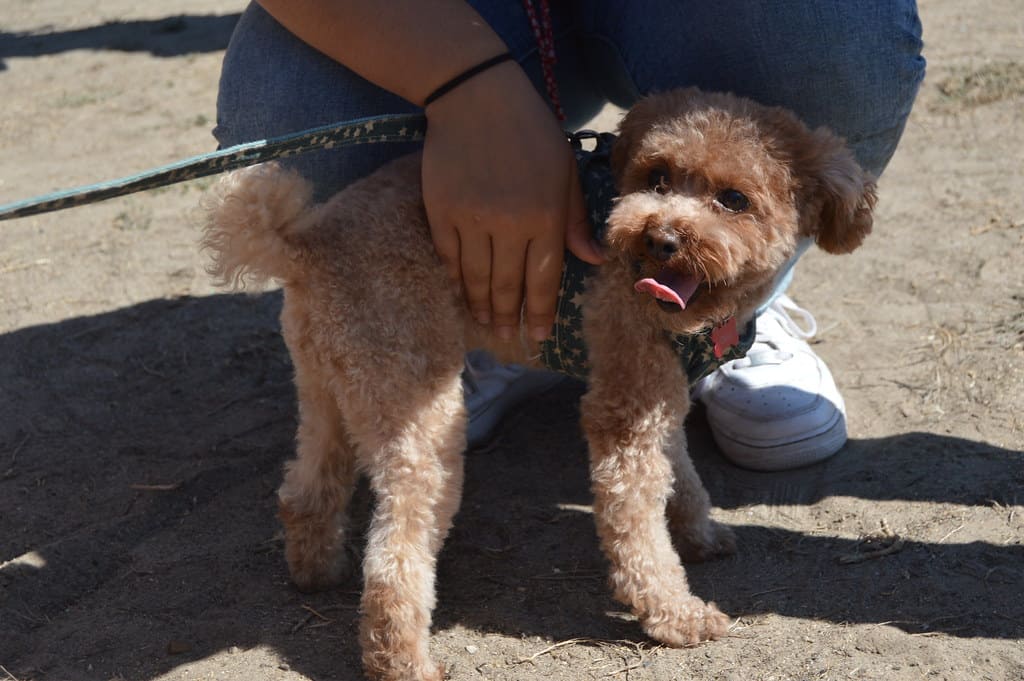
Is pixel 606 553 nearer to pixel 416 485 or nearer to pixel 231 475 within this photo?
pixel 416 485

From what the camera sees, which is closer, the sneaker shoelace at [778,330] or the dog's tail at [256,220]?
the dog's tail at [256,220]

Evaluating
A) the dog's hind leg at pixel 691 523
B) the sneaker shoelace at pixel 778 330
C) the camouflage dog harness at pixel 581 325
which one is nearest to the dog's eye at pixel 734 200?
the camouflage dog harness at pixel 581 325

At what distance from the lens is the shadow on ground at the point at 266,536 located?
2254 millimetres

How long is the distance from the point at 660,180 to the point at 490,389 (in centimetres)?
127

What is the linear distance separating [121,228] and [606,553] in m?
3.23

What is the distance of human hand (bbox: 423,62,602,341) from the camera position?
84.3 inches

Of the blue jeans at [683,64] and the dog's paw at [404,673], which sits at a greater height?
the blue jeans at [683,64]

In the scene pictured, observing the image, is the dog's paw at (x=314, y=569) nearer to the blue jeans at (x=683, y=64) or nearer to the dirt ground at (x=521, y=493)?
the dirt ground at (x=521, y=493)

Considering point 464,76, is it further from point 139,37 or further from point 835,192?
point 139,37

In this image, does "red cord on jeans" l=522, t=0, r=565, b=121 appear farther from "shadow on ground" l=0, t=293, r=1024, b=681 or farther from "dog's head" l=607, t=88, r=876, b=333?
"shadow on ground" l=0, t=293, r=1024, b=681

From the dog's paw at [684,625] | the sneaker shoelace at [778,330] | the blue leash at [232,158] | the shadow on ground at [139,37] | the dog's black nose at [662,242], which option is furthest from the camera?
the shadow on ground at [139,37]

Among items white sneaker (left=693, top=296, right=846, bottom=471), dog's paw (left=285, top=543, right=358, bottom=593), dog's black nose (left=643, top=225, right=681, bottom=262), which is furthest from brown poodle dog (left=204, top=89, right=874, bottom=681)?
white sneaker (left=693, top=296, right=846, bottom=471)

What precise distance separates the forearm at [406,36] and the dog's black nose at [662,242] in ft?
1.93

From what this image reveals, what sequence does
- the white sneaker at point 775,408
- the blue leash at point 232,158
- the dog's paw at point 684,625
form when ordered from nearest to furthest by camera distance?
the blue leash at point 232,158
the dog's paw at point 684,625
the white sneaker at point 775,408
